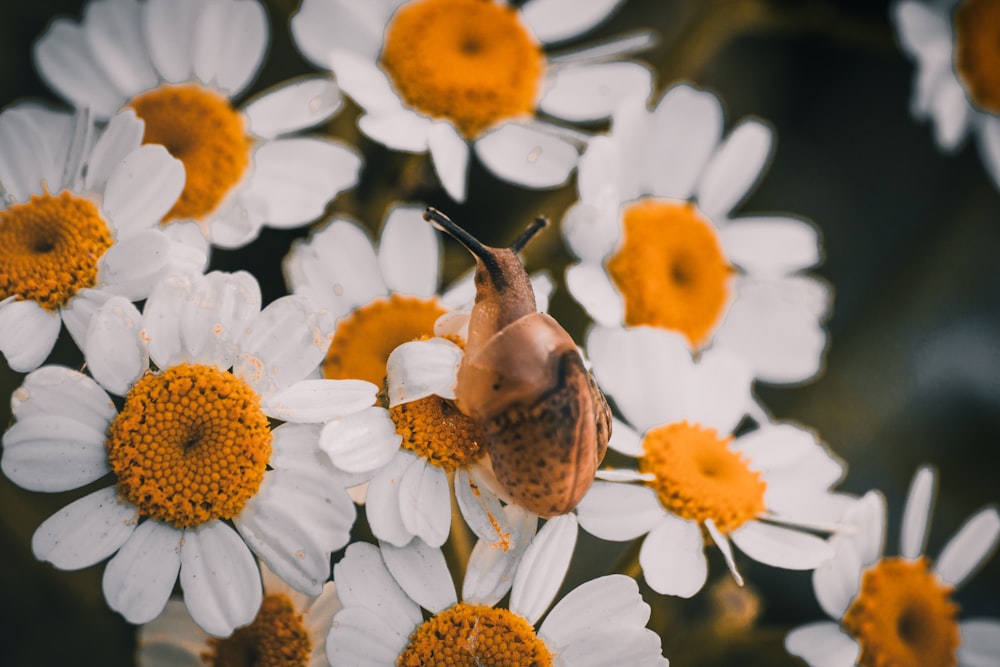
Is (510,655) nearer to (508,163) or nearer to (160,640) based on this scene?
(160,640)

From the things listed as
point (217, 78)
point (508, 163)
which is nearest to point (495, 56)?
point (508, 163)

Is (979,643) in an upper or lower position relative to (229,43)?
lower

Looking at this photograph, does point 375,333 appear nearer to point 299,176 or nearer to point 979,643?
point 299,176

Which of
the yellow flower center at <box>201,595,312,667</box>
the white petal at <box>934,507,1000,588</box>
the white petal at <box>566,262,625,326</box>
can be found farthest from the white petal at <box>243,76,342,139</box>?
the white petal at <box>934,507,1000,588</box>

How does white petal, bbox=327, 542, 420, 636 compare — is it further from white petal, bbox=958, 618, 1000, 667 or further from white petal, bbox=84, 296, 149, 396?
white petal, bbox=958, 618, 1000, 667

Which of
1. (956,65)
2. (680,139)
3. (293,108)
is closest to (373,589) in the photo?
(293,108)
